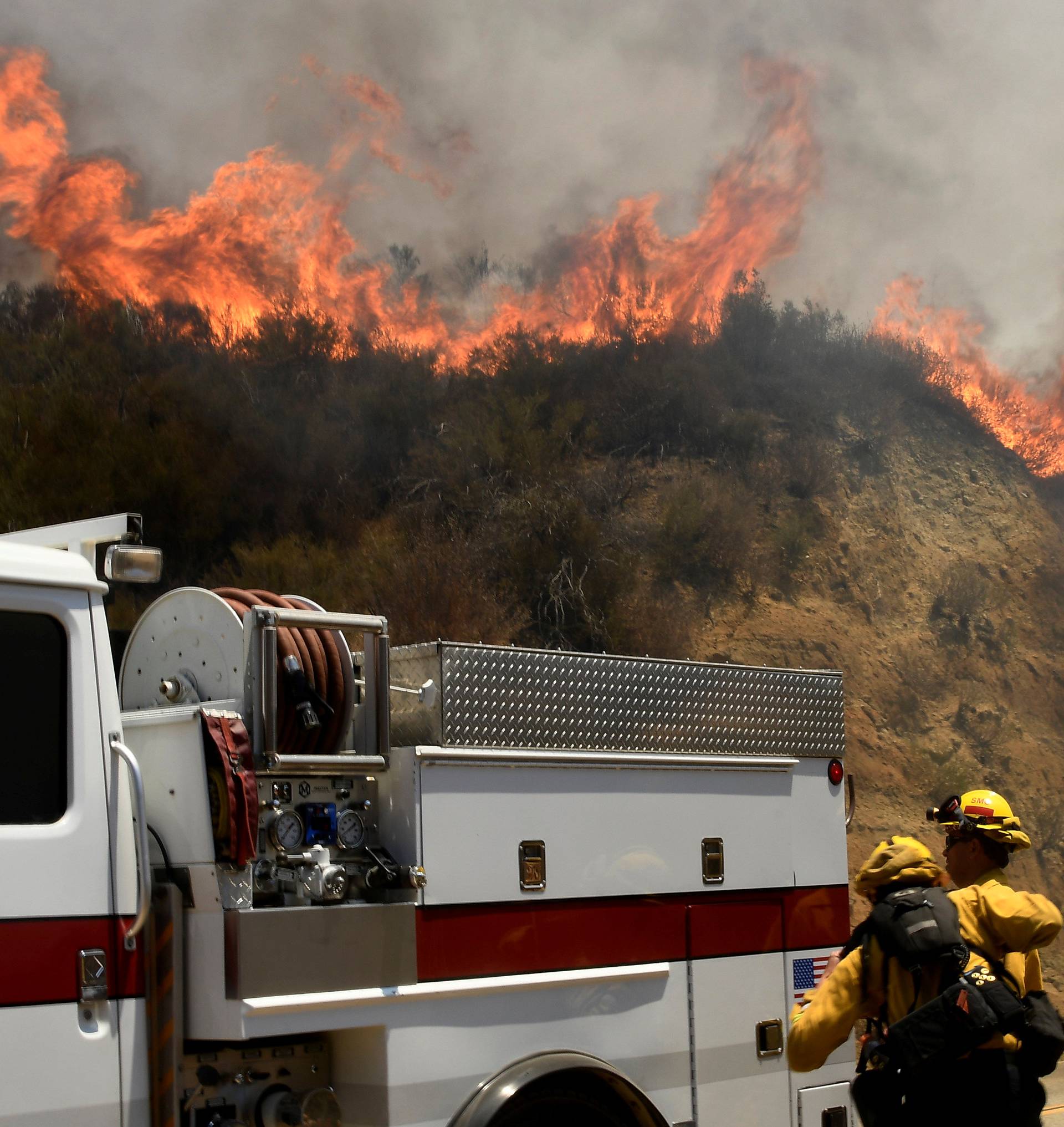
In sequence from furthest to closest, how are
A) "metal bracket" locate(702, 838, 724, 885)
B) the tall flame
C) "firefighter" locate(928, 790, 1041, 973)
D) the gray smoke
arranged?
the gray smoke, the tall flame, "metal bracket" locate(702, 838, 724, 885), "firefighter" locate(928, 790, 1041, 973)

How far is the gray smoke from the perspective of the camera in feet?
74.6

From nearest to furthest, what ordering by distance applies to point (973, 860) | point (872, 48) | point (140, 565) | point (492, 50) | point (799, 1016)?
point (799, 1016) < point (973, 860) < point (140, 565) < point (492, 50) < point (872, 48)

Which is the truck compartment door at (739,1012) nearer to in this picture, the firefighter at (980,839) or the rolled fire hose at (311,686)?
the firefighter at (980,839)

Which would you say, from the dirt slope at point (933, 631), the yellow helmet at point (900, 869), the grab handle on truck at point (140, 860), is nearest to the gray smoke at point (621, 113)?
the dirt slope at point (933, 631)

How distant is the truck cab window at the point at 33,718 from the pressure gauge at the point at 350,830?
92 centimetres

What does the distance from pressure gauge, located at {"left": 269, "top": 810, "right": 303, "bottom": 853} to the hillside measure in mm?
12107

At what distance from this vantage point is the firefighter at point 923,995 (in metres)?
3.44

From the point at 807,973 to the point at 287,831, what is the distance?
2.37 m

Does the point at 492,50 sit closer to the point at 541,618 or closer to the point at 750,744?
the point at 541,618

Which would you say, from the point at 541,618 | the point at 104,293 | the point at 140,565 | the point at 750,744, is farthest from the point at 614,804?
the point at 104,293

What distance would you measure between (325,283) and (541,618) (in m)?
7.88

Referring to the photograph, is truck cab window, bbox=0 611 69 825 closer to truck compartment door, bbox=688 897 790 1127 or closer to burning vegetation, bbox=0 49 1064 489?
truck compartment door, bbox=688 897 790 1127

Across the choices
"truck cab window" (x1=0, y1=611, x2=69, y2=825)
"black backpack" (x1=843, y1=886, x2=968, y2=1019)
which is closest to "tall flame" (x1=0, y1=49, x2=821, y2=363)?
"truck cab window" (x1=0, y1=611, x2=69, y2=825)

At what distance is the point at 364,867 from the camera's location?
4.40 metres
